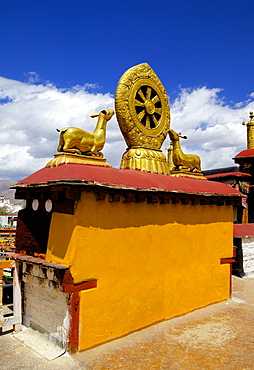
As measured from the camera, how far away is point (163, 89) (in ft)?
34.7

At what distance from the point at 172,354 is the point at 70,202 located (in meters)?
3.68

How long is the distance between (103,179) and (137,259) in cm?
222

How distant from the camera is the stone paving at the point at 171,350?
6104 millimetres

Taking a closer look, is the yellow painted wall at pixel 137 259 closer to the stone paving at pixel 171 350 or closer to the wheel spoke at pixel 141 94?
the stone paving at pixel 171 350

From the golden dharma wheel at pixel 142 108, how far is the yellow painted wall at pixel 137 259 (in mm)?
2319

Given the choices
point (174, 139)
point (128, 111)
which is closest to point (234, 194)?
point (174, 139)

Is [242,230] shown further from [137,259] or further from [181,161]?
[137,259]

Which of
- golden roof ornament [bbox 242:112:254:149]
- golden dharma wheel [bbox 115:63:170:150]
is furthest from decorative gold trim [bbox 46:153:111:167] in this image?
golden roof ornament [bbox 242:112:254:149]

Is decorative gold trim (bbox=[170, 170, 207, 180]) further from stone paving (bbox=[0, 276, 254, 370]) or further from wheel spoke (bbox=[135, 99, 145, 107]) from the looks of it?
stone paving (bbox=[0, 276, 254, 370])

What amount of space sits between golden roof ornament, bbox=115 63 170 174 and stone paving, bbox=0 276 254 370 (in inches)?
165

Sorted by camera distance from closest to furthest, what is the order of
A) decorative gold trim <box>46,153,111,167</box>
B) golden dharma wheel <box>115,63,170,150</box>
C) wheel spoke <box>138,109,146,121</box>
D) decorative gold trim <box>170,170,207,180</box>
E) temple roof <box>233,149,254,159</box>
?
decorative gold trim <box>46,153,111,167</box>, golden dharma wheel <box>115,63,170,150</box>, wheel spoke <box>138,109,146,121</box>, decorative gold trim <box>170,170,207,180</box>, temple roof <box>233,149,254,159</box>

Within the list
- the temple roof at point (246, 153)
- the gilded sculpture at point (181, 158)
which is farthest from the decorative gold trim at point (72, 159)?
the temple roof at point (246, 153)

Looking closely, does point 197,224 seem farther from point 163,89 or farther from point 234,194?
point 163,89

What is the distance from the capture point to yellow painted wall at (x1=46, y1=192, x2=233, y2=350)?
6.66m
